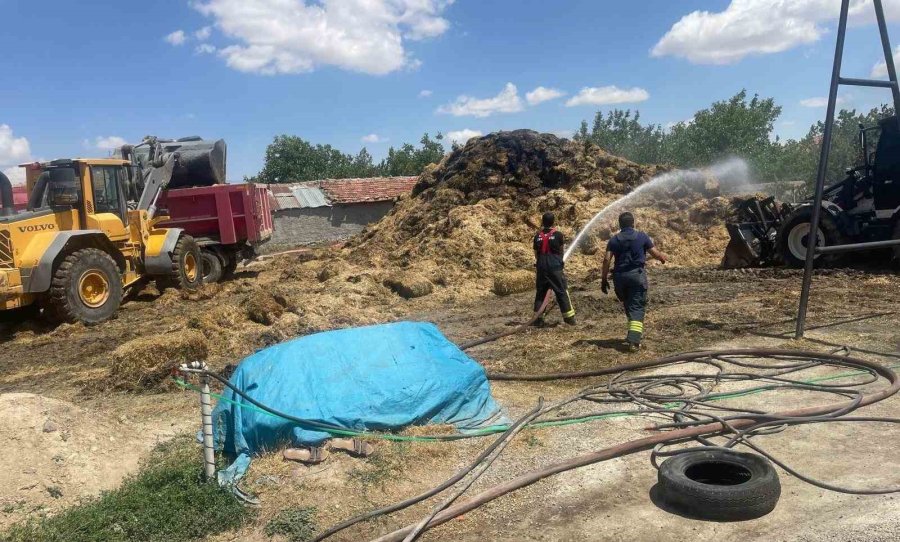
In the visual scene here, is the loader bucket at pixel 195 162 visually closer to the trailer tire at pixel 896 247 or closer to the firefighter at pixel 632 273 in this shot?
the firefighter at pixel 632 273

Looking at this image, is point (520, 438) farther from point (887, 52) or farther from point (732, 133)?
point (732, 133)

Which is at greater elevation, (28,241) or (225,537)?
(28,241)

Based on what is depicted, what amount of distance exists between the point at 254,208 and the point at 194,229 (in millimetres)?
1495

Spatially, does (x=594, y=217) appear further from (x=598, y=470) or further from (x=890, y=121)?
(x=598, y=470)

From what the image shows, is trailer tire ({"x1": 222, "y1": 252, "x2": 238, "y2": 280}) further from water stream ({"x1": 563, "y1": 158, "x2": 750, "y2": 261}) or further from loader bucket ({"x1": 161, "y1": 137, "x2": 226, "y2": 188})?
water stream ({"x1": 563, "y1": 158, "x2": 750, "y2": 261})

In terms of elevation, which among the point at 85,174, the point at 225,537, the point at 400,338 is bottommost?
the point at 225,537

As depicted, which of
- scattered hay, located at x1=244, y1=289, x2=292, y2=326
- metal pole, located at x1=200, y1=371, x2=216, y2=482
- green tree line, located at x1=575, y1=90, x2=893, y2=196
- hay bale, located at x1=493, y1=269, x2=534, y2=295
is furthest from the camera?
green tree line, located at x1=575, y1=90, x2=893, y2=196

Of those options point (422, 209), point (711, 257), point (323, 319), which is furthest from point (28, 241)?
point (711, 257)

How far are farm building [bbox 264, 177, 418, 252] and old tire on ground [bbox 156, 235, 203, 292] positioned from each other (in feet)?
40.6

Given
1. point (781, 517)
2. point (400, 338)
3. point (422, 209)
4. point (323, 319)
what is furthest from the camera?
point (422, 209)

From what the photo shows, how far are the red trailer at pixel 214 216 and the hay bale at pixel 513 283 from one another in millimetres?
6717

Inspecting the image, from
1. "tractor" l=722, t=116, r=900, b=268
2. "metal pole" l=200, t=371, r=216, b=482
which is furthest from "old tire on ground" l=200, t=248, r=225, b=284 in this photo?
"tractor" l=722, t=116, r=900, b=268

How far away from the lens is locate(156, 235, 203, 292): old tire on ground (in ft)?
45.4

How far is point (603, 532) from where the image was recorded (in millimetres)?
3936
